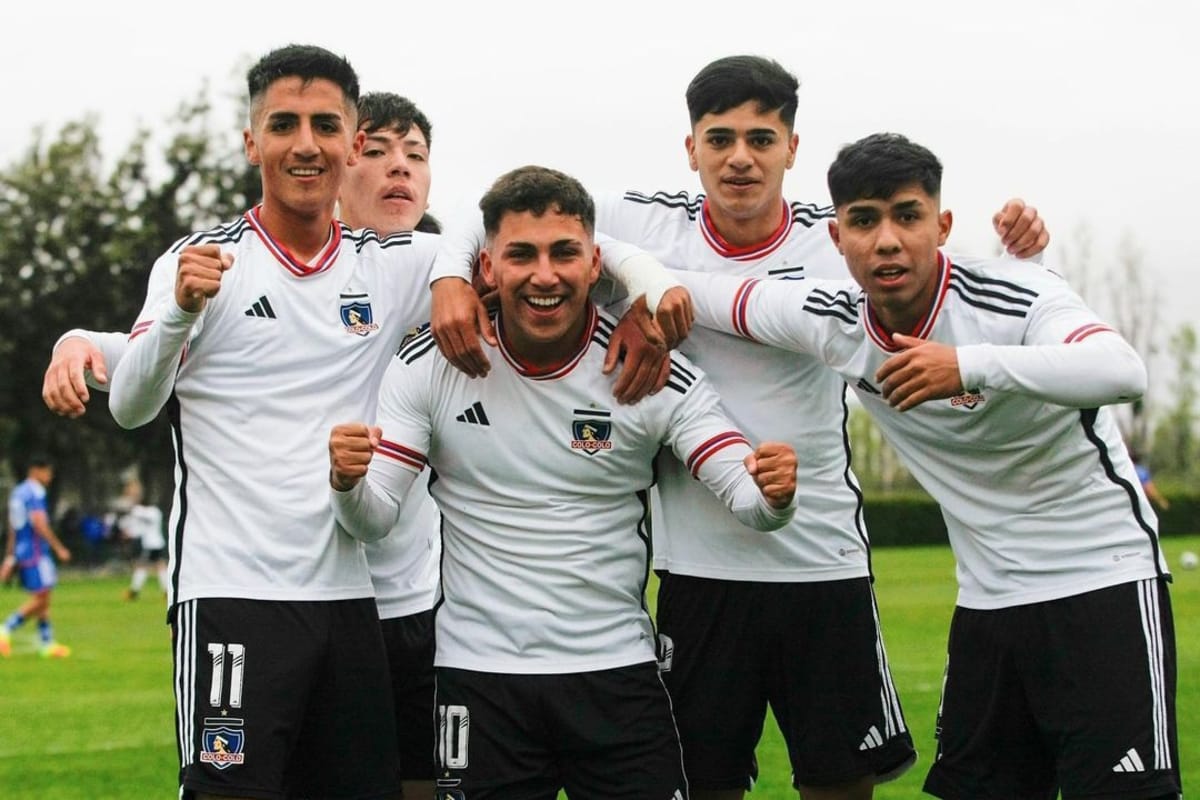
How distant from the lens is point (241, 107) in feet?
151

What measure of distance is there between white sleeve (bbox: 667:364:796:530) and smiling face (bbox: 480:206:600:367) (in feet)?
1.53

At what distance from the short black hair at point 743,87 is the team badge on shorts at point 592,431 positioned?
123 cm

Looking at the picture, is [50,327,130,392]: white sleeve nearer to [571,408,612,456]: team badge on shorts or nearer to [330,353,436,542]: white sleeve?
[330,353,436,542]: white sleeve

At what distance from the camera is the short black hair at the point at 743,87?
5.77 m

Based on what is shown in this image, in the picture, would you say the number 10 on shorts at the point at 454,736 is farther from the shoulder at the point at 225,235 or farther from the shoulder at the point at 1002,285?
the shoulder at the point at 1002,285

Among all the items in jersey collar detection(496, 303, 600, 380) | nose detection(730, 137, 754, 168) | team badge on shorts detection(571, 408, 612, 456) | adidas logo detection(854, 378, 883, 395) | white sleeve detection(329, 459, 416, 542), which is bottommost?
white sleeve detection(329, 459, 416, 542)

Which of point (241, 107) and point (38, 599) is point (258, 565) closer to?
point (38, 599)

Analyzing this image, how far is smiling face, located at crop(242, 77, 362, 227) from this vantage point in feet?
17.9

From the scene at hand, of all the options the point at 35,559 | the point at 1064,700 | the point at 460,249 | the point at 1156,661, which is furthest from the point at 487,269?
the point at 35,559

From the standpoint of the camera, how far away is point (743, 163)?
5.73 m

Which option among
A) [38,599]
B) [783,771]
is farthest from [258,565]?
[38,599]

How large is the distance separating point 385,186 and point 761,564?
2.33m

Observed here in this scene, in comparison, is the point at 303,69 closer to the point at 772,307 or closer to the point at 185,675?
the point at 772,307

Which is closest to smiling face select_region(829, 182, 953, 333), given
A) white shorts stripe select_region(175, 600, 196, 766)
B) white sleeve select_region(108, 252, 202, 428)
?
white sleeve select_region(108, 252, 202, 428)
